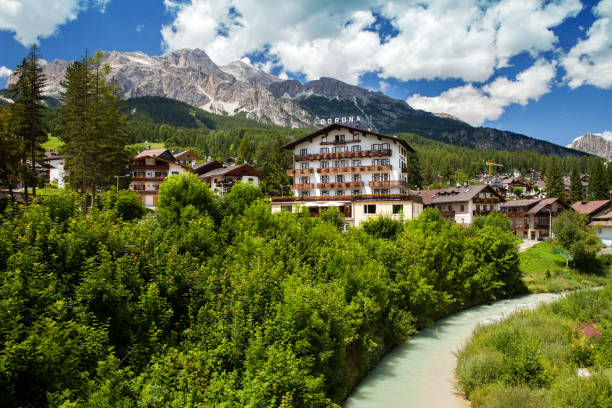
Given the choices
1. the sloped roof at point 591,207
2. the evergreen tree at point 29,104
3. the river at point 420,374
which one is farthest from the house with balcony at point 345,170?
the sloped roof at point 591,207

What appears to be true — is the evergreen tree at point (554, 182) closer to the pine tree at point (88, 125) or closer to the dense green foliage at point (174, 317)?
the dense green foliage at point (174, 317)

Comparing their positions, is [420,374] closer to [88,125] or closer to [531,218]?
[88,125]

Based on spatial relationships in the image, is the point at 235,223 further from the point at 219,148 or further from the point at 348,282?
the point at 219,148

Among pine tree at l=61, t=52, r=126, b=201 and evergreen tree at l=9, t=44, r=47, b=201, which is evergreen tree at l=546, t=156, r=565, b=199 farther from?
evergreen tree at l=9, t=44, r=47, b=201

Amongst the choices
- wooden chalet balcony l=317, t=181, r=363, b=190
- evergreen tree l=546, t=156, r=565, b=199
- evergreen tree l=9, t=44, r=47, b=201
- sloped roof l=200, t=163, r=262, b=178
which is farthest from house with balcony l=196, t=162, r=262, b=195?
evergreen tree l=546, t=156, r=565, b=199

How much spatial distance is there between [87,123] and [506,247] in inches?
2116

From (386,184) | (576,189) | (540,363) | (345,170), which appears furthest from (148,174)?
(576,189)

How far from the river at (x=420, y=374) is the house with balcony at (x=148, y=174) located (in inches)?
2517

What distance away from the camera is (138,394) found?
13.2 metres

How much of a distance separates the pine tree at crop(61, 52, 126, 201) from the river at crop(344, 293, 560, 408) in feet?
126

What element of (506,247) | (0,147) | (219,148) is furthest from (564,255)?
(219,148)

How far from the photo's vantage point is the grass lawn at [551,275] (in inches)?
1943

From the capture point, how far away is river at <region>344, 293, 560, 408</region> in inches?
803

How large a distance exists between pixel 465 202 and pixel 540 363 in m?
55.9
